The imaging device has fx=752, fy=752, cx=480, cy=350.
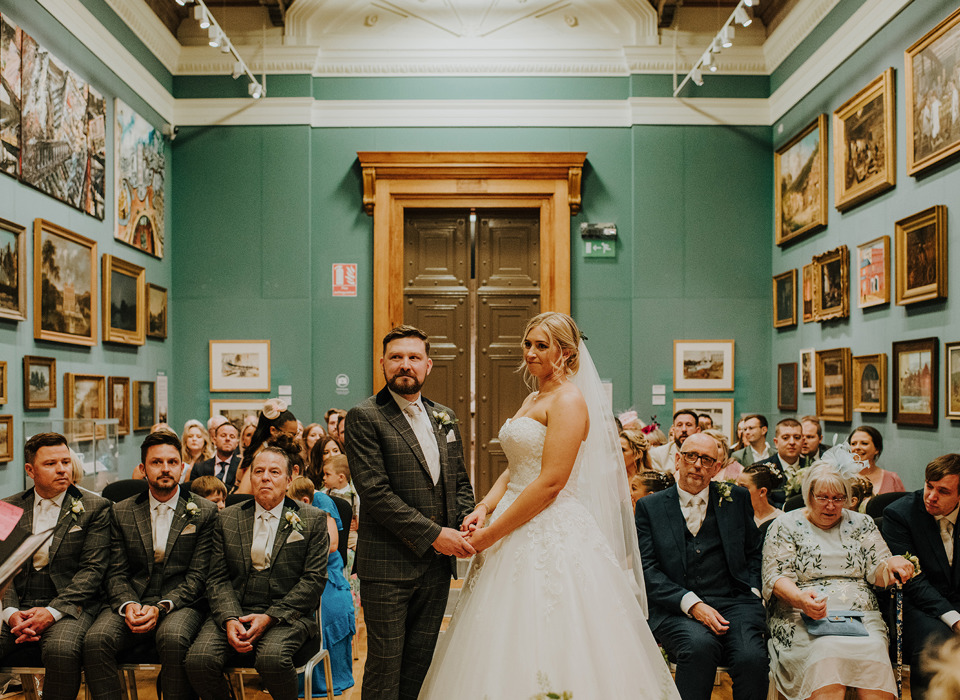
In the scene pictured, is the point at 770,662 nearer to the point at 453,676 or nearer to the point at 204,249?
the point at 453,676

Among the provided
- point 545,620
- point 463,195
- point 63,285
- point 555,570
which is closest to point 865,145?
point 463,195

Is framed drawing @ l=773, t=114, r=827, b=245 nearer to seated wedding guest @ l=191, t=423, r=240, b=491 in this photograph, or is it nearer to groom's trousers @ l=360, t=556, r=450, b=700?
seated wedding guest @ l=191, t=423, r=240, b=491

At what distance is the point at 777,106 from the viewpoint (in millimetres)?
9531

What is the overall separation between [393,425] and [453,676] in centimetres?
110

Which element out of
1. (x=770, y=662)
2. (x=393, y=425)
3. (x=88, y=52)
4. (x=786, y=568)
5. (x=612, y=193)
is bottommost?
(x=770, y=662)

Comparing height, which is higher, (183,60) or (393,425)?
(183,60)

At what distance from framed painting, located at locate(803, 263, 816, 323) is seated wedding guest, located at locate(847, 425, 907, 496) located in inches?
95.4

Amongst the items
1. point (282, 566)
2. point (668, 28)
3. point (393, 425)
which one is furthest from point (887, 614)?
point (668, 28)

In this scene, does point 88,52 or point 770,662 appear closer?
point 770,662

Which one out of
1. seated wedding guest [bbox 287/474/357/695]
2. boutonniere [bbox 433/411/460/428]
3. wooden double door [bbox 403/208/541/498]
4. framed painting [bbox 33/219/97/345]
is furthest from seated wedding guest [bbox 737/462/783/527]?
framed painting [bbox 33/219/97/345]

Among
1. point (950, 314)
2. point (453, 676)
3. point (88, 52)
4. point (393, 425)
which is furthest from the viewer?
point (88, 52)

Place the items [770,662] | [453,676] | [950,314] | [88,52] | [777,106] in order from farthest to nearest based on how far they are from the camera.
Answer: [777,106] < [88,52] < [950,314] < [770,662] < [453,676]

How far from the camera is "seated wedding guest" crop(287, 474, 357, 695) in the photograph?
4.39 meters

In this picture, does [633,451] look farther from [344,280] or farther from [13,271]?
[13,271]
